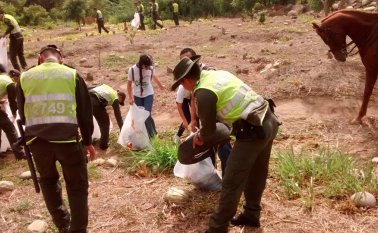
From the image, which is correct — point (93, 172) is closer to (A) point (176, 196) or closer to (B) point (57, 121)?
(A) point (176, 196)

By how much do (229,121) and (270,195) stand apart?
1.29m

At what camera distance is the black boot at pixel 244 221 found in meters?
3.67

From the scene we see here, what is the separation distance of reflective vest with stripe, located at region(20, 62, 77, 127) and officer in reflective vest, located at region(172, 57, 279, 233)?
0.78m

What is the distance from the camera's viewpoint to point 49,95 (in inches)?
124

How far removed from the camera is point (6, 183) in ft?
16.0

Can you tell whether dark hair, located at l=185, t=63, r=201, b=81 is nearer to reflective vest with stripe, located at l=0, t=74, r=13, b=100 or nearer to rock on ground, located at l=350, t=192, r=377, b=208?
rock on ground, located at l=350, t=192, r=377, b=208

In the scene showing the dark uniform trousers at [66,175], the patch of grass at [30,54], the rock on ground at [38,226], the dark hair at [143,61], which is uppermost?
the dark hair at [143,61]

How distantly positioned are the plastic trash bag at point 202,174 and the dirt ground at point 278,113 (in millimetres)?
102

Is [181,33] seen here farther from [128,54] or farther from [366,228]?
[366,228]

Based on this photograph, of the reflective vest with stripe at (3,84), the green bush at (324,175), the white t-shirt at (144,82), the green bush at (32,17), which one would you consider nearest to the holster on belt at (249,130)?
the green bush at (324,175)

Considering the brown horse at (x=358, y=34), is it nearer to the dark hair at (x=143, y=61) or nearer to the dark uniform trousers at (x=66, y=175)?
the dark hair at (x=143, y=61)

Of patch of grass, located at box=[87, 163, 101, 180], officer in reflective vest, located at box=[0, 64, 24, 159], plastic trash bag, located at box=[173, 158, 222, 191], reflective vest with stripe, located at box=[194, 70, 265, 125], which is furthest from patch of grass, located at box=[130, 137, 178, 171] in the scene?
reflective vest with stripe, located at box=[194, 70, 265, 125]

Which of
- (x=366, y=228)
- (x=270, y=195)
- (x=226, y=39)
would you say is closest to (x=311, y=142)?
(x=270, y=195)

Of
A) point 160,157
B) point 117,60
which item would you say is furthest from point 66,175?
point 117,60
